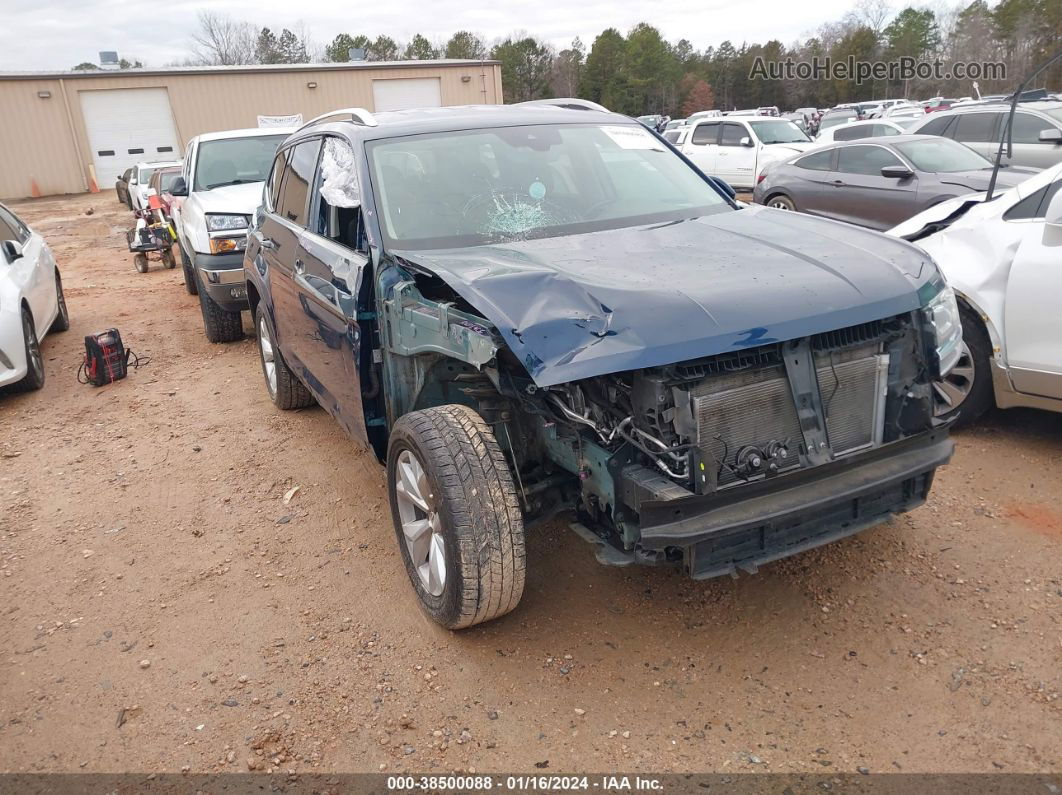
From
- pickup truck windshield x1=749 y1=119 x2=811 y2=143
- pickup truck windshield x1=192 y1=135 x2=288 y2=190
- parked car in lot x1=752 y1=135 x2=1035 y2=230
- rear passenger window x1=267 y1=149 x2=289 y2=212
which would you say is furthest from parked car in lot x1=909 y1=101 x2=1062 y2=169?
rear passenger window x1=267 y1=149 x2=289 y2=212

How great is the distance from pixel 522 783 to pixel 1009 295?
137 inches

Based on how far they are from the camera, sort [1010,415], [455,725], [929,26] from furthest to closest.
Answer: [929,26] → [1010,415] → [455,725]

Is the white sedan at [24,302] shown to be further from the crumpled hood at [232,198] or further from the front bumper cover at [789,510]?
the front bumper cover at [789,510]

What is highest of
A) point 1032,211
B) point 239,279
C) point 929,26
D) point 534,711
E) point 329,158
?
point 929,26

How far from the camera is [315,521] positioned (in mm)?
4164

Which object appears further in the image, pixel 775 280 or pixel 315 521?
pixel 315 521

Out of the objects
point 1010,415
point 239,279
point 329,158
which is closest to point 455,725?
point 329,158

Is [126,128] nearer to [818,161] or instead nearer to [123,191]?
[123,191]

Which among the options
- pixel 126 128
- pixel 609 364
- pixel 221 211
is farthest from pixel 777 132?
pixel 126 128

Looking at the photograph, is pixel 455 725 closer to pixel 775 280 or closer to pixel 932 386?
pixel 775 280

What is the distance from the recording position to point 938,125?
1207cm

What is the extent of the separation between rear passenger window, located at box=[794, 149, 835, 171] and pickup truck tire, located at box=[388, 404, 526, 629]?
9.03 meters

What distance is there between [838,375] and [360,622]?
6.89ft

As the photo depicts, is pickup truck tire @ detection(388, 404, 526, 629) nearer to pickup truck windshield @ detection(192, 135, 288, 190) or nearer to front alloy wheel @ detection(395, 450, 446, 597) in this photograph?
front alloy wheel @ detection(395, 450, 446, 597)
